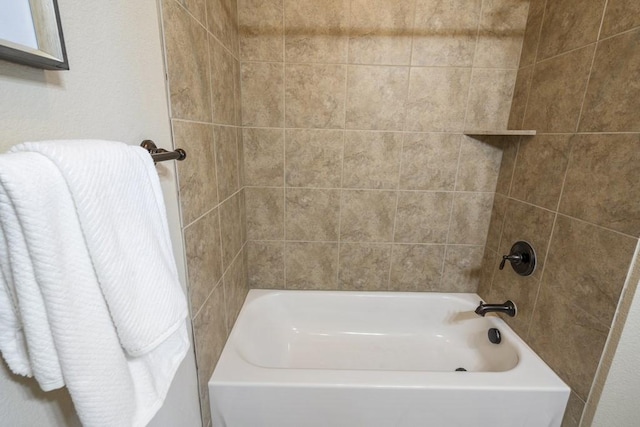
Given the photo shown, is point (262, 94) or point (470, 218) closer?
point (262, 94)

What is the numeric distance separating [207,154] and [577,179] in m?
1.31

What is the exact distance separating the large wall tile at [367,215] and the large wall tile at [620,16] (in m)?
0.95

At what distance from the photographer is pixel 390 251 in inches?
62.4

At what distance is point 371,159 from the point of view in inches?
57.6

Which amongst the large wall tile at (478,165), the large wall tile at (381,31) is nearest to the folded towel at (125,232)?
the large wall tile at (381,31)

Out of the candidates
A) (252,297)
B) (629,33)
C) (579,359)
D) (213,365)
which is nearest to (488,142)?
(629,33)

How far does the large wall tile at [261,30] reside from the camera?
130 cm

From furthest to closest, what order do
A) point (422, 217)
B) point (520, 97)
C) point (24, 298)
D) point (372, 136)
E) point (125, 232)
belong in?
point (422, 217), point (372, 136), point (520, 97), point (125, 232), point (24, 298)

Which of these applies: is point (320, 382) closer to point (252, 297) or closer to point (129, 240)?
point (252, 297)

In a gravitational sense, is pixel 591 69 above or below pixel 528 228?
above

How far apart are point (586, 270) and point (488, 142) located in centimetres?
75

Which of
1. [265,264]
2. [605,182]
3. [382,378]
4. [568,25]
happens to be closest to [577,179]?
[605,182]

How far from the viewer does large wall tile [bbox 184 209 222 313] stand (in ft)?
2.68

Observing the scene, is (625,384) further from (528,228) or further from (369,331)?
(369,331)
